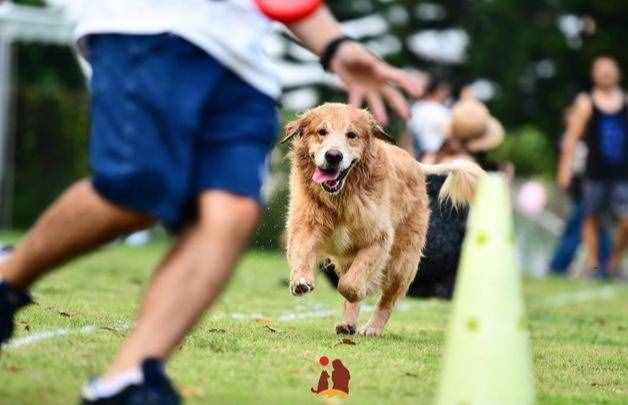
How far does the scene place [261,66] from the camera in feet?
15.0

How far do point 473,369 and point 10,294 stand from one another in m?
1.46

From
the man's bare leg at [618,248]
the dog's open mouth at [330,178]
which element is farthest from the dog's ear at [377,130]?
the man's bare leg at [618,248]

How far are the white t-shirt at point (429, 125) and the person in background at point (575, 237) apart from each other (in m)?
3.02

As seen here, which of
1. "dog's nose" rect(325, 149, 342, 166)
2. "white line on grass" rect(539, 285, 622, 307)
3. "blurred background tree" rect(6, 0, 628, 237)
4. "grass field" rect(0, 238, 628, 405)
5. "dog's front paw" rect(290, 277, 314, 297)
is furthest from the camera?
"blurred background tree" rect(6, 0, 628, 237)

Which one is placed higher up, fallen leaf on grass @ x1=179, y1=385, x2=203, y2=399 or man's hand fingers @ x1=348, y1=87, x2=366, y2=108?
man's hand fingers @ x1=348, y1=87, x2=366, y2=108

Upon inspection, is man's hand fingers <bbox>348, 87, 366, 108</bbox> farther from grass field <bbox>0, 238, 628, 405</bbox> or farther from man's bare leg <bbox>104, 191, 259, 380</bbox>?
grass field <bbox>0, 238, 628, 405</bbox>

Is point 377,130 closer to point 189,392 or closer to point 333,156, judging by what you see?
point 333,156

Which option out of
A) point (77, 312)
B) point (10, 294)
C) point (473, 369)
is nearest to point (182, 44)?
point (10, 294)

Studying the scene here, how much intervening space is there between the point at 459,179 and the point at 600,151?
8288 mm

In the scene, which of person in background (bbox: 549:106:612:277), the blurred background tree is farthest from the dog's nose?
the blurred background tree

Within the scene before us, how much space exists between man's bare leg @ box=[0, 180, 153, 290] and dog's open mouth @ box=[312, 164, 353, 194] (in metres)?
3.27

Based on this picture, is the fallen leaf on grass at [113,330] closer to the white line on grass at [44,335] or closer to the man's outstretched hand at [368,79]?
the white line on grass at [44,335]

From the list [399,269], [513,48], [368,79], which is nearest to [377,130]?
[399,269]

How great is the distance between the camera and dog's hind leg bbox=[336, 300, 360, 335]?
795 cm
